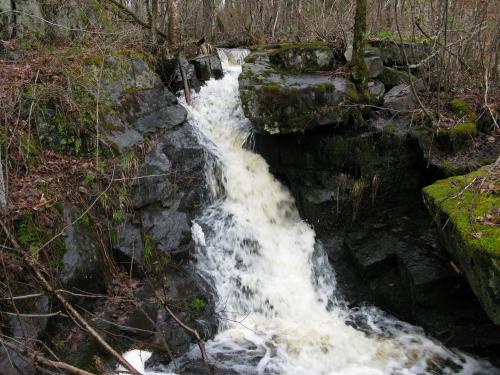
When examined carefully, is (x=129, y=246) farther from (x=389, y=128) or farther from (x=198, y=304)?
(x=389, y=128)

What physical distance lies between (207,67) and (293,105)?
338 cm

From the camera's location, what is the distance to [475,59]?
828 centimetres

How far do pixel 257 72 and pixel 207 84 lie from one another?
2.07 metres

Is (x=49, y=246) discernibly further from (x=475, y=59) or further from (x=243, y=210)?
(x=475, y=59)

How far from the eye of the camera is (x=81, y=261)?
197 inches

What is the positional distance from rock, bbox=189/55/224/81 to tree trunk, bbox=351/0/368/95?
344 cm

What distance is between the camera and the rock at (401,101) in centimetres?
747

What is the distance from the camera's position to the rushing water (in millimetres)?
5207

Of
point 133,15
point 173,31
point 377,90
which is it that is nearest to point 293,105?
point 377,90

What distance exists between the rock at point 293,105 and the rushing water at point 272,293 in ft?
3.60

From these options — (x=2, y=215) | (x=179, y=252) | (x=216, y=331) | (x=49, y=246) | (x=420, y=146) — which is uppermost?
(x=420, y=146)

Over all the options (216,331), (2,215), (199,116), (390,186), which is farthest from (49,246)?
(390,186)

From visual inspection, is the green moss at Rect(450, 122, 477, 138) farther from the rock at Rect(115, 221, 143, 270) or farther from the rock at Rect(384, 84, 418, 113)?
the rock at Rect(115, 221, 143, 270)

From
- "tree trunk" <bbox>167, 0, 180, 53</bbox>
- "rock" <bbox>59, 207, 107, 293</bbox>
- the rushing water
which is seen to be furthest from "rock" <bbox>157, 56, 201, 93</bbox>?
"rock" <bbox>59, 207, 107, 293</bbox>
